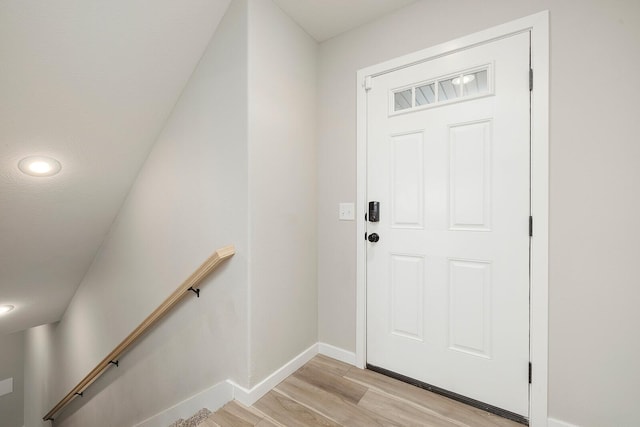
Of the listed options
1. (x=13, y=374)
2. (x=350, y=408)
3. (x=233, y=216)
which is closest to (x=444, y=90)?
(x=233, y=216)

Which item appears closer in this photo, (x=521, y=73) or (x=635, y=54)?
(x=635, y=54)

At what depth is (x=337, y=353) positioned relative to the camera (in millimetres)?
1929

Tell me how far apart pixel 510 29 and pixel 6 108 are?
9.08ft

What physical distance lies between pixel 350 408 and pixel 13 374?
22.6 ft

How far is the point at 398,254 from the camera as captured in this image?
1.71 metres

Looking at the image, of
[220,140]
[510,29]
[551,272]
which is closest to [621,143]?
[551,272]

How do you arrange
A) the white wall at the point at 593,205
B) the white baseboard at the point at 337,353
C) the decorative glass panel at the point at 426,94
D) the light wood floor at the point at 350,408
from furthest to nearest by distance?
the white baseboard at the point at 337,353 < the decorative glass panel at the point at 426,94 < the light wood floor at the point at 350,408 < the white wall at the point at 593,205

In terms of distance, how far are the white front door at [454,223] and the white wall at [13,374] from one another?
22.0 ft

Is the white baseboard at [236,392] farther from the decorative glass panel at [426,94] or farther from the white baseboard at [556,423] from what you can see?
the decorative glass panel at [426,94]

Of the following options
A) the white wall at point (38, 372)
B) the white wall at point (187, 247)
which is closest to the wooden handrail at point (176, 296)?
the white wall at point (187, 247)

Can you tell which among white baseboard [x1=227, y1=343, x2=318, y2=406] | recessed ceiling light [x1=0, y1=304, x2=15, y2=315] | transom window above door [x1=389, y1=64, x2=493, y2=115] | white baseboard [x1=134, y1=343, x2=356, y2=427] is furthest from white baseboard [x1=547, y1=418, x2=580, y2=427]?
recessed ceiling light [x1=0, y1=304, x2=15, y2=315]

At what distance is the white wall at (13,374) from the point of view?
460 centimetres

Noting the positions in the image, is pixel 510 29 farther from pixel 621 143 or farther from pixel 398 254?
pixel 398 254

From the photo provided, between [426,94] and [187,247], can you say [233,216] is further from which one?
[426,94]
